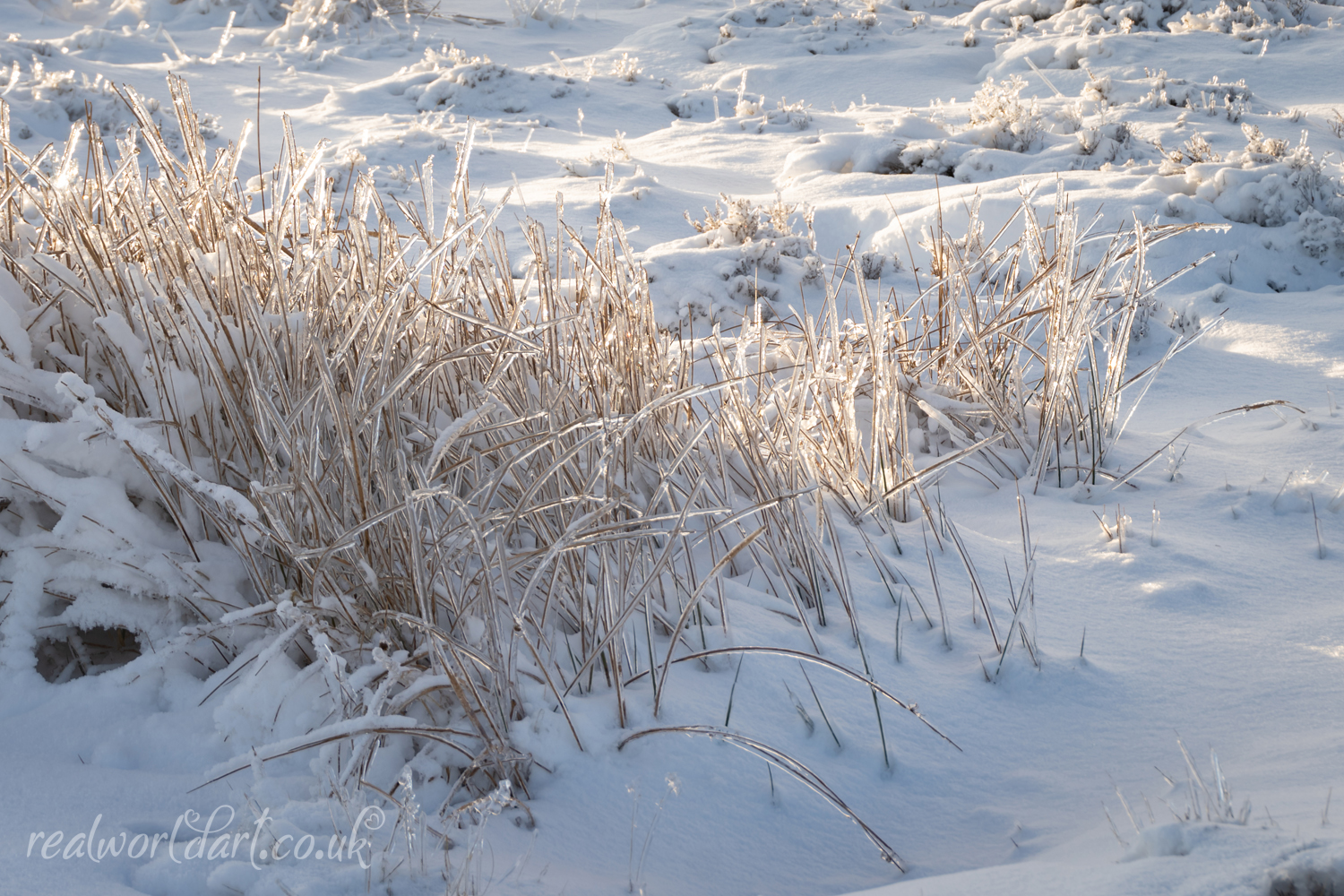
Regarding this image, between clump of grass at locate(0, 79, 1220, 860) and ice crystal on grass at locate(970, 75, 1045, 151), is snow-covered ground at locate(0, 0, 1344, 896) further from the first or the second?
ice crystal on grass at locate(970, 75, 1045, 151)

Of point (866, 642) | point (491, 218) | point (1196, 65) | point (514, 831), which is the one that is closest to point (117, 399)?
point (491, 218)

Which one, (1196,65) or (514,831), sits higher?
(1196,65)

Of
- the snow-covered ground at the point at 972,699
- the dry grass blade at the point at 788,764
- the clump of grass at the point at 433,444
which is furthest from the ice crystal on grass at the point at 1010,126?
the dry grass blade at the point at 788,764

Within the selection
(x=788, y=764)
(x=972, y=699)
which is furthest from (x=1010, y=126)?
(x=788, y=764)

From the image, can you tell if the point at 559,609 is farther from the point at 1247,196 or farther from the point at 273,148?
the point at 273,148

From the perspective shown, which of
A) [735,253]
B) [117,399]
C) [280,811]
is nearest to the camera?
[280,811]

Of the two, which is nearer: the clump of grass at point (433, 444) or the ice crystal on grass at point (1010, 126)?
the clump of grass at point (433, 444)

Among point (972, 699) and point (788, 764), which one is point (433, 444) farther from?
point (972, 699)

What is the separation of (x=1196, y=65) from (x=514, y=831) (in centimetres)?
949

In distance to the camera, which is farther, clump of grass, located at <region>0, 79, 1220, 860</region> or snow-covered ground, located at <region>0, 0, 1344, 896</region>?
clump of grass, located at <region>0, 79, 1220, 860</region>

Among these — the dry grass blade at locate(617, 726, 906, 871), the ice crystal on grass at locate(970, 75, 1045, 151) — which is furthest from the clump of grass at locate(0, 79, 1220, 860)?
the ice crystal on grass at locate(970, 75, 1045, 151)

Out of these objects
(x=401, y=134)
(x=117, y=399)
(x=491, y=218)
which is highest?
(x=401, y=134)

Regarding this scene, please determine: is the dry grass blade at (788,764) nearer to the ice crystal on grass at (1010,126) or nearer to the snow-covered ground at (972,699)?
the snow-covered ground at (972,699)

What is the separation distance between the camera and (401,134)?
22.6 feet
